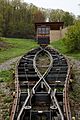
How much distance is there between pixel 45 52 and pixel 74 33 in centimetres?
642

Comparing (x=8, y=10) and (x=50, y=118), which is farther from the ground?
(x=8, y=10)

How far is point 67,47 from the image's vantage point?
31594mm

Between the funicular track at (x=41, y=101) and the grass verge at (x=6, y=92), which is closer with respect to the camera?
the funicular track at (x=41, y=101)

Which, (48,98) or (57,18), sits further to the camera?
(57,18)

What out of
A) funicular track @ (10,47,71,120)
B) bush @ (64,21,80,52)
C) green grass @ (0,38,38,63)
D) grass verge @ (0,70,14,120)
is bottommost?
green grass @ (0,38,38,63)

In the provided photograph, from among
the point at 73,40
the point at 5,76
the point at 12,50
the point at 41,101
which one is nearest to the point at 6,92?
the point at 41,101

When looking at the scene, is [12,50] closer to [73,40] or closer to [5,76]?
[73,40]

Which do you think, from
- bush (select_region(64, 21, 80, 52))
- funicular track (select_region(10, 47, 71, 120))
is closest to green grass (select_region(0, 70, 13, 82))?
funicular track (select_region(10, 47, 71, 120))

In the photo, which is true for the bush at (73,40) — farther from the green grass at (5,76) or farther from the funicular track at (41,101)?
the funicular track at (41,101)

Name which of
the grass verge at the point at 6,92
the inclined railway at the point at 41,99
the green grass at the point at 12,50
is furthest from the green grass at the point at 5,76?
the green grass at the point at 12,50

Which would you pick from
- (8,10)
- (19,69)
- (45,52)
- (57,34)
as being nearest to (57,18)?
(8,10)

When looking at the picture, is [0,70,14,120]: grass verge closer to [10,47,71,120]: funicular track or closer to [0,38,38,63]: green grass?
[10,47,71,120]: funicular track

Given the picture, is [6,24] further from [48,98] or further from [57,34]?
[48,98]

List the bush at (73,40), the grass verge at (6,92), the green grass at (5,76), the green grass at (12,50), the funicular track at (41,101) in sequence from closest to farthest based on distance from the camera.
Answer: the funicular track at (41,101)
the grass verge at (6,92)
the green grass at (5,76)
the green grass at (12,50)
the bush at (73,40)
